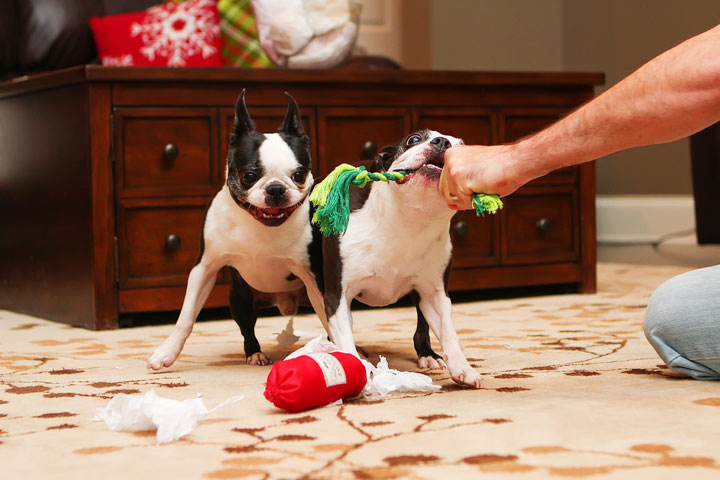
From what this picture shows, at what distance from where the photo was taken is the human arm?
1.21 meters

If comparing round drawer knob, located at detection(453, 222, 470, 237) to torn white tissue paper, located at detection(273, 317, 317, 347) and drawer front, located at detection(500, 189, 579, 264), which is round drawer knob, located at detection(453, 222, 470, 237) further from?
torn white tissue paper, located at detection(273, 317, 317, 347)

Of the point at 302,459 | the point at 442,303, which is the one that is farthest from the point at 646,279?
the point at 302,459

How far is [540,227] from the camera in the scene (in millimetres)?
3008

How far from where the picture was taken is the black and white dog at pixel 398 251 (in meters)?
1.58

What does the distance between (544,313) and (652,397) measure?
3.93 feet

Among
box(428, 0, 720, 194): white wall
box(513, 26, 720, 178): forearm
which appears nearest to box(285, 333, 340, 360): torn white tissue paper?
box(513, 26, 720, 178): forearm

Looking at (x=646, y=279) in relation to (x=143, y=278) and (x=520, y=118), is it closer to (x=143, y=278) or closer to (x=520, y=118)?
(x=520, y=118)

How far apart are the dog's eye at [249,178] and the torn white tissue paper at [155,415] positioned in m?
0.53

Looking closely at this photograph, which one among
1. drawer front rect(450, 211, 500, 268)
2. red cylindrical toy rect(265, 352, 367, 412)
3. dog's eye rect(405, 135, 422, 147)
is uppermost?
dog's eye rect(405, 135, 422, 147)

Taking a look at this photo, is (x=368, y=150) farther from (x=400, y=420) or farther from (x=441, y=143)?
(x=400, y=420)

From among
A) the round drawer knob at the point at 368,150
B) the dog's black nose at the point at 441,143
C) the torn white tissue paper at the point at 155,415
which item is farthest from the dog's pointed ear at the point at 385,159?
the round drawer knob at the point at 368,150

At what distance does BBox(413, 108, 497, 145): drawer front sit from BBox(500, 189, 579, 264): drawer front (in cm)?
21

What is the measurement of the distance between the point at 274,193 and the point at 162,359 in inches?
15.0

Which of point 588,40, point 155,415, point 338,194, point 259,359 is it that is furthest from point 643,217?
point 155,415
